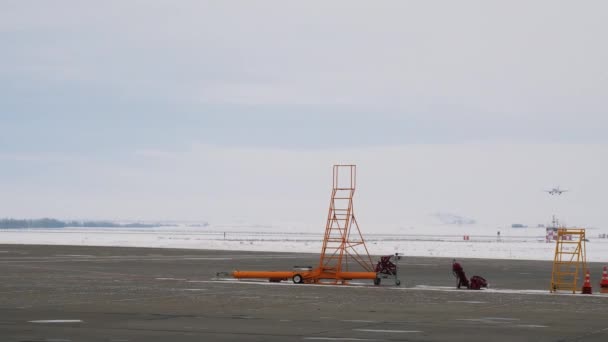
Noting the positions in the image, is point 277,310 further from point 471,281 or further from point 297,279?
point 297,279

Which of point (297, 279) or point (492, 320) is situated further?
point (297, 279)

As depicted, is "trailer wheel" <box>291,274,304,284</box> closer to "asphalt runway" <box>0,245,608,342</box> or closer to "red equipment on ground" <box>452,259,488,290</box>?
"asphalt runway" <box>0,245,608,342</box>

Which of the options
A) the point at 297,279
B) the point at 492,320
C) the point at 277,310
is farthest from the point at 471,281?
the point at 492,320

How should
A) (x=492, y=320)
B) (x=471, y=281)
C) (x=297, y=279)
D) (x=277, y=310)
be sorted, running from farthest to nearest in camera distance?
(x=297, y=279) → (x=471, y=281) → (x=277, y=310) → (x=492, y=320)

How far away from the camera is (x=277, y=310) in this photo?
23.8 meters

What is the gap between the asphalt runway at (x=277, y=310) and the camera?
18344 mm

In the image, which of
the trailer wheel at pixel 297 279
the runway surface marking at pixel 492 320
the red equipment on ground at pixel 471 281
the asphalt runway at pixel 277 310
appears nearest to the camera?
the asphalt runway at pixel 277 310

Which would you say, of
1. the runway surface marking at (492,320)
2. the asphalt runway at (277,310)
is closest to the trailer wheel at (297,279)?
the asphalt runway at (277,310)

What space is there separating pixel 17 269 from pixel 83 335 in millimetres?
25981

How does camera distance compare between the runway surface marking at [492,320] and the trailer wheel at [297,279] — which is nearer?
the runway surface marking at [492,320]

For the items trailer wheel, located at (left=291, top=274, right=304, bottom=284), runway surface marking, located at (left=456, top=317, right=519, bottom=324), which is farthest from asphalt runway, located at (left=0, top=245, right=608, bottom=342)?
trailer wheel, located at (left=291, top=274, right=304, bottom=284)

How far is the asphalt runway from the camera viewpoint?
18.3 meters

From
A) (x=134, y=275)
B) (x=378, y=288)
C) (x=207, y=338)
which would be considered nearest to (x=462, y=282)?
(x=378, y=288)

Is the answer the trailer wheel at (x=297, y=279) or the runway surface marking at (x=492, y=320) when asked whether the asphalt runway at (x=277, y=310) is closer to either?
the runway surface marking at (x=492, y=320)
